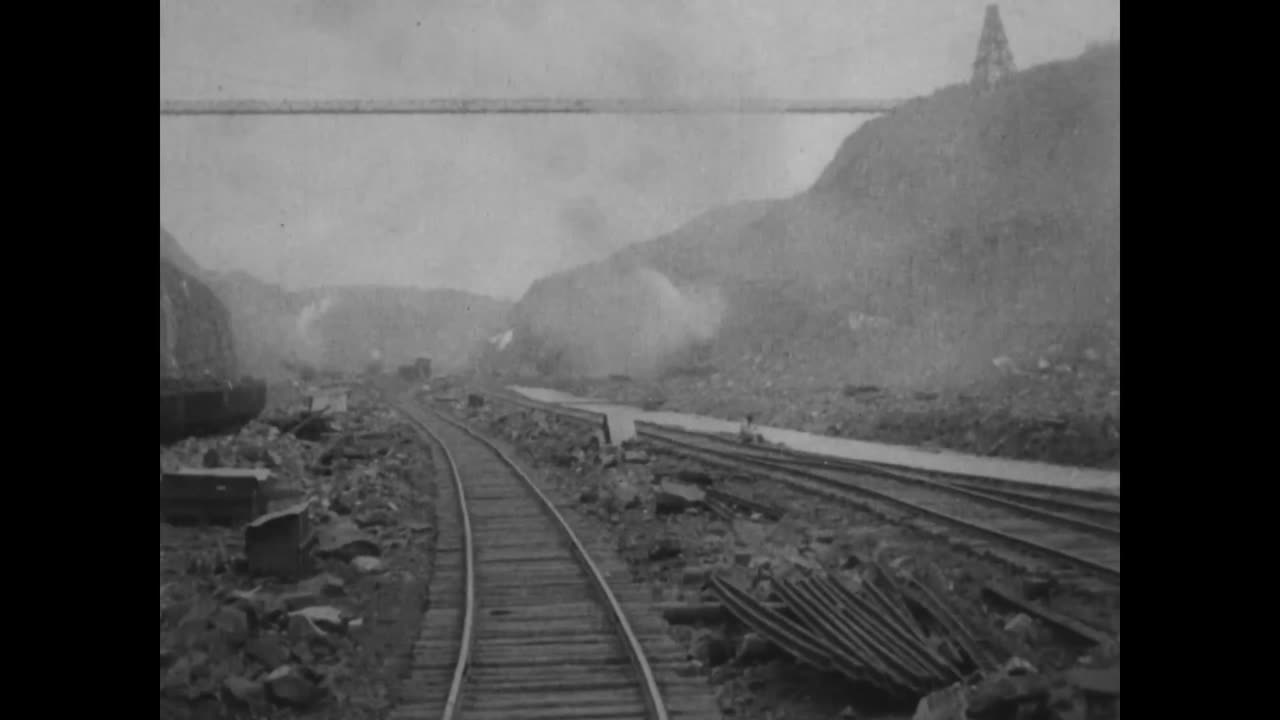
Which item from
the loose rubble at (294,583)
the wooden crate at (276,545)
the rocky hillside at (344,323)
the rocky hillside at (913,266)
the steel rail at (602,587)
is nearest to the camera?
the steel rail at (602,587)

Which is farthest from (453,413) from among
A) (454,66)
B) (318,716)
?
(454,66)

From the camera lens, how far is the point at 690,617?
138 inches

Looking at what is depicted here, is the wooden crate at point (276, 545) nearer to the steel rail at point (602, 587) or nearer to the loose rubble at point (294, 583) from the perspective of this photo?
the loose rubble at point (294, 583)

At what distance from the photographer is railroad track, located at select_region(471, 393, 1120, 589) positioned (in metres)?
3.51

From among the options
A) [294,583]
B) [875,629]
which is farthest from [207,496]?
[875,629]

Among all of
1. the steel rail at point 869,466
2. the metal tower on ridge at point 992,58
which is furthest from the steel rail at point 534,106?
the steel rail at point 869,466

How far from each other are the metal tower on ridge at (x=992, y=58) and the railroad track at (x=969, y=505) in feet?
6.22

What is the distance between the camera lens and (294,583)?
353 centimetres

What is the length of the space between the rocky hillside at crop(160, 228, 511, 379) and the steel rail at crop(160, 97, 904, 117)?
2.42ft

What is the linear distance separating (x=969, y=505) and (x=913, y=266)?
3.85 ft

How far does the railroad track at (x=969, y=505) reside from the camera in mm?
3512

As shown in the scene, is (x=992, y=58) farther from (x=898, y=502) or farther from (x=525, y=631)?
(x=525, y=631)

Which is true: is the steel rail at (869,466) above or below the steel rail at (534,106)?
below
